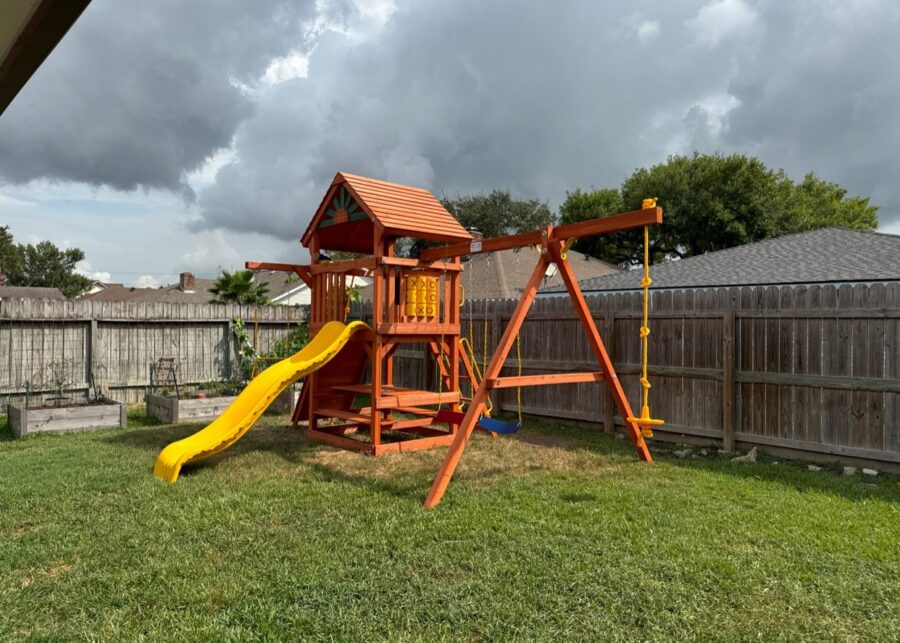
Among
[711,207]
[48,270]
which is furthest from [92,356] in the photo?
[48,270]

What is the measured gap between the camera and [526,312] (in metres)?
6.31

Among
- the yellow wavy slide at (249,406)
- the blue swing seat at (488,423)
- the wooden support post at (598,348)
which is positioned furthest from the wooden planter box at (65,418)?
the wooden support post at (598,348)

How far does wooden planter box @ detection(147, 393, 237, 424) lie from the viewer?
30.9 ft

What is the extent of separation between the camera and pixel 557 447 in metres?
7.70

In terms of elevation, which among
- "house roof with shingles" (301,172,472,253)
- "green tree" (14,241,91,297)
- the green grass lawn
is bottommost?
the green grass lawn

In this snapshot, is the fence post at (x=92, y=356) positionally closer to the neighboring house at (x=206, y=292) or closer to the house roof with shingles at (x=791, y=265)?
the house roof with shingles at (x=791, y=265)

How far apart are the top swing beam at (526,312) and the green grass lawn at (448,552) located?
35cm

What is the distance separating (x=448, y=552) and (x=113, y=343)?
369 inches

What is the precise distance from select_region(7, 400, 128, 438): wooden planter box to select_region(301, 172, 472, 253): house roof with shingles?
3734mm

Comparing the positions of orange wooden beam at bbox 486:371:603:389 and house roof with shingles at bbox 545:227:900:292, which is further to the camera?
house roof with shingles at bbox 545:227:900:292

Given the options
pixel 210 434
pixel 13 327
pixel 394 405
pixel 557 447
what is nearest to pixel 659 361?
pixel 557 447

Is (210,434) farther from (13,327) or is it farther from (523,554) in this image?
(13,327)

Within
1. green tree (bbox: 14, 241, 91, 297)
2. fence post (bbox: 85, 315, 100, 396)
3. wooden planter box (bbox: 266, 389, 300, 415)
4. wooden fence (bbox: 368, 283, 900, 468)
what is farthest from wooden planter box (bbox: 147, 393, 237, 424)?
green tree (bbox: 14, 241, 91, 297)

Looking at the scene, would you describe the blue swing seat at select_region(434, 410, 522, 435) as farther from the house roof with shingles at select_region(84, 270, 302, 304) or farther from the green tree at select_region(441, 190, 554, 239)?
the green tree at select_region(441, 190, 554, 239)
